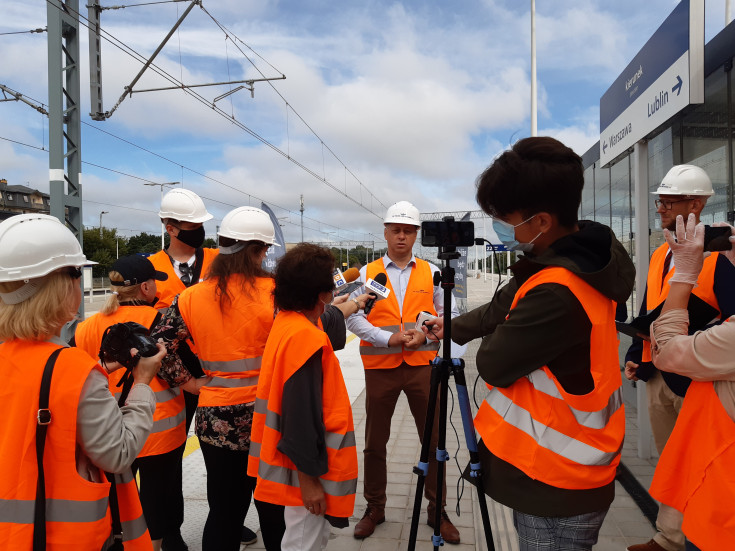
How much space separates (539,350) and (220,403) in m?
1.52

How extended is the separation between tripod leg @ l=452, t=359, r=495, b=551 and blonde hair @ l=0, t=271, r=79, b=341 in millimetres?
1301

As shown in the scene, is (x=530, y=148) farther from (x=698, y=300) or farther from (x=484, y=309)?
(x=698, y=300)

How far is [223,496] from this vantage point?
2410mm

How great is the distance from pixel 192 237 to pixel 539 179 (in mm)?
2549

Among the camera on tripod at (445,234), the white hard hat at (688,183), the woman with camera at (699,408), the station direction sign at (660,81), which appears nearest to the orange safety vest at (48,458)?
the camera on tripod at (445,234)

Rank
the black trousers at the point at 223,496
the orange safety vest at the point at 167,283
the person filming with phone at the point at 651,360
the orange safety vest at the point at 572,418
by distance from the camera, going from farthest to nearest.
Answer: the orange safety vest at the point at 167,283 → the person filming with phone at the point at 651,360 → the black trousers at the point at 223,496 → the orange safety vest at the point at 572,418

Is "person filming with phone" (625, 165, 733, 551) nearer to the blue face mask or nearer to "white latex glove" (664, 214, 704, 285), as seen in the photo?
"white latex glove" (664, 214, 704, 285)

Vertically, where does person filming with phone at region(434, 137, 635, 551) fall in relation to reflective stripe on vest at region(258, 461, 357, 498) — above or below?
above

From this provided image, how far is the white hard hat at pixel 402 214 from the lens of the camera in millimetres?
3631

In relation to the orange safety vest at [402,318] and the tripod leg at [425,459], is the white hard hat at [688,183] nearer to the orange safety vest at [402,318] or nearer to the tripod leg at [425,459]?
the orange safety vest at [402,318]

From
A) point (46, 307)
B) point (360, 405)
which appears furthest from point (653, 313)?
point (360, 405)

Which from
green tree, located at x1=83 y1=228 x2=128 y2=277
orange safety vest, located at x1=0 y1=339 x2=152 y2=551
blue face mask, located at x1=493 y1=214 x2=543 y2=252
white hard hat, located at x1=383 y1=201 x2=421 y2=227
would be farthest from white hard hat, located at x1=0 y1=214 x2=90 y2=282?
green tree, located at x1=83 y1=228 x2=128 y2=277

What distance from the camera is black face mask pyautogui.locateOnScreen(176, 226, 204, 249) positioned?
347cm

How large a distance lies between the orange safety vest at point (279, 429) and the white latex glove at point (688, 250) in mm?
1228
